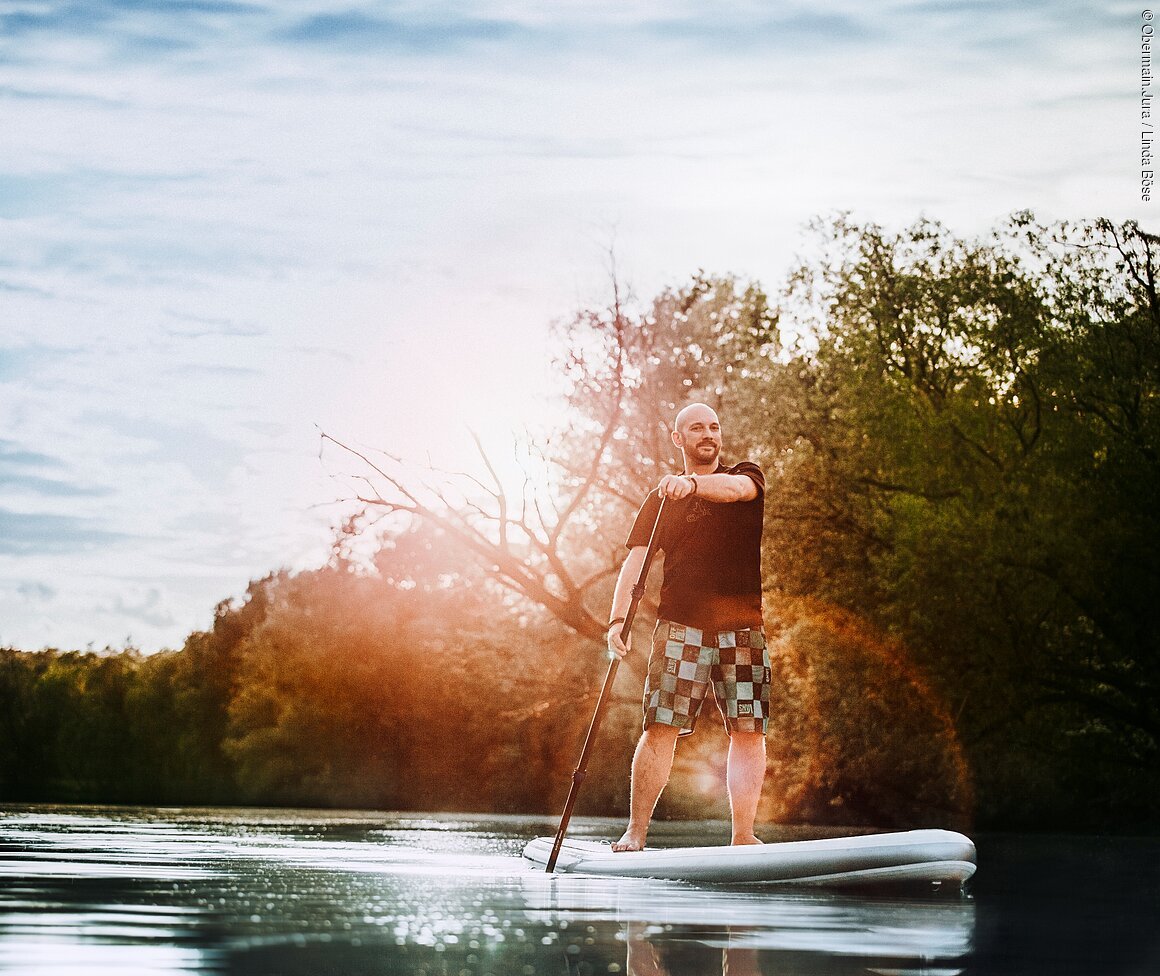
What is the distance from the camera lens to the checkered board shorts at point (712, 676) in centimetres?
788

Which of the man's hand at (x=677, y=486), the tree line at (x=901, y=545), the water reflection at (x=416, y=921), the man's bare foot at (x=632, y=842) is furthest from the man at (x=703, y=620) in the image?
the tree line at (x=901, y=545)

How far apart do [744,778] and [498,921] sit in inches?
119

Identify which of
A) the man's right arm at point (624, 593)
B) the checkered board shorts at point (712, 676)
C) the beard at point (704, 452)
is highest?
the beard at point (704, 452)

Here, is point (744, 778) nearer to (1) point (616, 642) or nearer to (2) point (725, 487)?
(1) point (616, 642)

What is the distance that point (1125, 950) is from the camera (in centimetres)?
460

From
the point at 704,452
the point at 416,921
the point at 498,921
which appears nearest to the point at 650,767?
Result: the point at 704,452

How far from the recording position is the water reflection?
12.8 ft

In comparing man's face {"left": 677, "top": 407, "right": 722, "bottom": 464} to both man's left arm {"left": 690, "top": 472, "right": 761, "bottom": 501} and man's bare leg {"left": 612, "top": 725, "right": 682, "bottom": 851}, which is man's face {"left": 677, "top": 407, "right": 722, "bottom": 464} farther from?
man's bare leg {"left": 612, "top": 725, "right": 682, "bottom": 851}

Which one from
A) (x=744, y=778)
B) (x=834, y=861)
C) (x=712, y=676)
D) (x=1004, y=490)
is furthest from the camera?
(x=1004, y=490)

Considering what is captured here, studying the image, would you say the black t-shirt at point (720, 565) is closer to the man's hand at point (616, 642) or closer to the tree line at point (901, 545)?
the man's hand at point (616, 642)

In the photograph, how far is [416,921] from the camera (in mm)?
4820

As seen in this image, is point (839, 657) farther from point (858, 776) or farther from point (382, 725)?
point (382, 725)

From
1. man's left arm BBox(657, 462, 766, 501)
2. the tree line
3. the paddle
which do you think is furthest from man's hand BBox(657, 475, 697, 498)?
the tree line

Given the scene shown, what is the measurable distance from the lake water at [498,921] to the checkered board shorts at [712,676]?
1.05 metres
